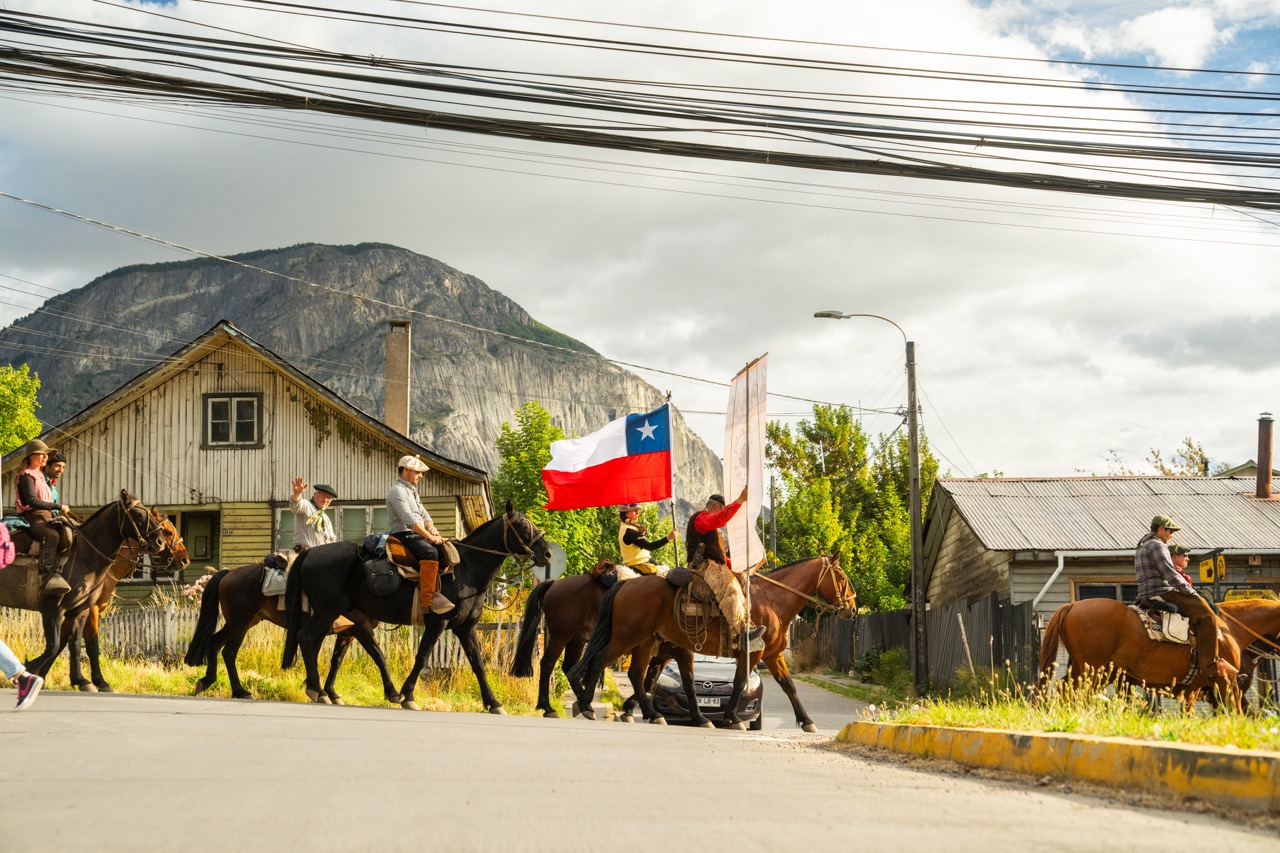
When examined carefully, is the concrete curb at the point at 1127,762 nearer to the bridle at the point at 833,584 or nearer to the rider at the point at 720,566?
the rider at the point at 720,566

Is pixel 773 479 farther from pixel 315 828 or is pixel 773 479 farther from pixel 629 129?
pixel 315 828

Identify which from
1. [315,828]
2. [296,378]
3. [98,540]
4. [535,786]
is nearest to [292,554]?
[98,540]

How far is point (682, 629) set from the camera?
16.2 meters

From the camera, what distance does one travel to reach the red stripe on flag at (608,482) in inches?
968

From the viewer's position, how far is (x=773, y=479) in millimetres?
66500

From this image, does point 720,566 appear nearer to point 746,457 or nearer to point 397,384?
point 746,457

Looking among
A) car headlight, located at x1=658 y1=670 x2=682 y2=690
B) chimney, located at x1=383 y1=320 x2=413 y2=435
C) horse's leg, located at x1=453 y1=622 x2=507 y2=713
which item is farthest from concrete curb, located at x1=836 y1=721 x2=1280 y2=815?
chimney, located at x1=383 y1=320 x2=413 y2=435

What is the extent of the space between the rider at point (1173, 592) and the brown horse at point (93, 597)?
11388 millimetres

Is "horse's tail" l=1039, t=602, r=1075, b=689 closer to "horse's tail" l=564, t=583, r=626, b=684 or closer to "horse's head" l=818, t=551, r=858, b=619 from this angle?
"horse's head" l=818, t=551, r=858, b=619

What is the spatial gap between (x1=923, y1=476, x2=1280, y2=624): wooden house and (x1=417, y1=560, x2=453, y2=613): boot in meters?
15.4

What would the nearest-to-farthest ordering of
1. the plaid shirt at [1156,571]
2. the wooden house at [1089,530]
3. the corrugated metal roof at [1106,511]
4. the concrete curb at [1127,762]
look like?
1. the concrete curb at [1127,762]
2. the plaid shirt at [1156,571]
3. the wooden house at [1089,530]
4. the corrugated metal roof at [1106,511]

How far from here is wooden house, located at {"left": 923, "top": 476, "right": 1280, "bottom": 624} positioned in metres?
29.1

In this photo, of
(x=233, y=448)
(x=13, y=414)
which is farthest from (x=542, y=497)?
(x=233, y=448)

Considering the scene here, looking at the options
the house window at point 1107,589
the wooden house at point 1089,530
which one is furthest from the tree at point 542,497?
the house window at point 1107,589
